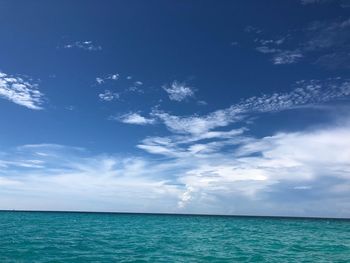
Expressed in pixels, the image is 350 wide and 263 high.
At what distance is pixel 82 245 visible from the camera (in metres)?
37.5

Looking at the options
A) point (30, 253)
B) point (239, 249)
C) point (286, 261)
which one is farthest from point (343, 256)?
point (30, 253)

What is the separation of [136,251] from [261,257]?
12440 millimetres

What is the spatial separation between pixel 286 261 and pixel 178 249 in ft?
37.8

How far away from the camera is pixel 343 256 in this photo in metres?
32.4

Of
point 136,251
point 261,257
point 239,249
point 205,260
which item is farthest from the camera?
point 239,249

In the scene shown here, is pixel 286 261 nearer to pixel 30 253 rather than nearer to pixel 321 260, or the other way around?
pixel 321 260

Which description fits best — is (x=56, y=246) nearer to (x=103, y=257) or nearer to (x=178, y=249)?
(x=103, y=257)

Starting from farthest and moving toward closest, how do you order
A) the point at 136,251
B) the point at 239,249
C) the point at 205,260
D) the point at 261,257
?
the point at 239,249
the point at 136,251
the point at 261,257
the point at 205,260

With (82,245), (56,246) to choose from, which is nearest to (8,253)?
(56,246)

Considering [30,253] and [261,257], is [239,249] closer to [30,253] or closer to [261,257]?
[261,257]

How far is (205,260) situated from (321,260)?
1065 cm

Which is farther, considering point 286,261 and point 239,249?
point 239,249

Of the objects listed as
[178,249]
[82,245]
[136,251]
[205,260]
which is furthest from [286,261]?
[82,245]

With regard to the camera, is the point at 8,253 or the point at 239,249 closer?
the point at 8,253
